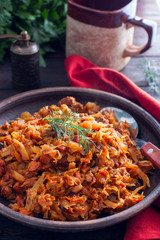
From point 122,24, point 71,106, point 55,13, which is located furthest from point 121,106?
point 55,13

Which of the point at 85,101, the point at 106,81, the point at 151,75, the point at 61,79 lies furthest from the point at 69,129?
the point at 151,75

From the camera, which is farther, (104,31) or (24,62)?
(104,31)

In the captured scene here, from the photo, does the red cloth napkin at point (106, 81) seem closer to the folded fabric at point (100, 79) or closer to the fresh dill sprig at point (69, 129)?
the folded fabric at point (100, 79)

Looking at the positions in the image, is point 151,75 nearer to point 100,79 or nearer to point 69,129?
point 100,79

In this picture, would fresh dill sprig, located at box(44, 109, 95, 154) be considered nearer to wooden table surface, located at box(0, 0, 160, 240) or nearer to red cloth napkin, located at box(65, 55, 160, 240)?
wooden table surface, located at box(0, 0, 160, 240)

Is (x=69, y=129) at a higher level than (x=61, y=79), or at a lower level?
higher
